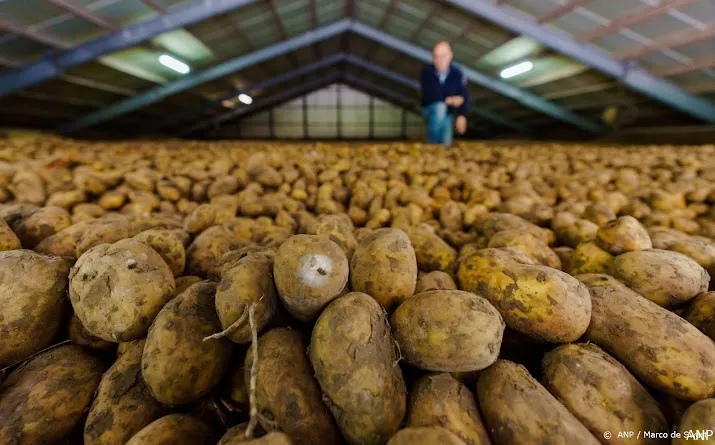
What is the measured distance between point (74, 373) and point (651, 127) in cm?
1260

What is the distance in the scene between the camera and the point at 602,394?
85cm

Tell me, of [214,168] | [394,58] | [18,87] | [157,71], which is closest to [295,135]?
[394,58]

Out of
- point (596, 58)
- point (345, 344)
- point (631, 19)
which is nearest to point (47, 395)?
point (345, 344)

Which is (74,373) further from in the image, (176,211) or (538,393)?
(176,211)

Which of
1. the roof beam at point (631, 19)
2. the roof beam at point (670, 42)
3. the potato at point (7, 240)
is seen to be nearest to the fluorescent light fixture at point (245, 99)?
the roof beam at point (631, 19)

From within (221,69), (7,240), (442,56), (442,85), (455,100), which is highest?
(221,69)

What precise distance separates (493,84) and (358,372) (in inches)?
434

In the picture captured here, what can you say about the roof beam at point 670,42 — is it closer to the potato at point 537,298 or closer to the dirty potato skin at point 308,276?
the potato at point 537,298

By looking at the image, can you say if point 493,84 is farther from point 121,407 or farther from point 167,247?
point 121,407

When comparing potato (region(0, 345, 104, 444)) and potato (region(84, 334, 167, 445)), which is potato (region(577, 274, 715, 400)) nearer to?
potato (region(84, 334, 167, 445))

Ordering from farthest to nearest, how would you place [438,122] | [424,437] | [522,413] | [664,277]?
[438,122]
[664,277]
[522,413]
[424,437]

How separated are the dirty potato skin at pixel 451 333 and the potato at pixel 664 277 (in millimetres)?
677

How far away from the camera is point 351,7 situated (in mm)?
8820

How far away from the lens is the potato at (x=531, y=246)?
4.81 feet
